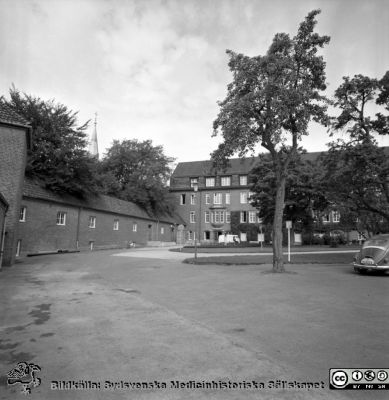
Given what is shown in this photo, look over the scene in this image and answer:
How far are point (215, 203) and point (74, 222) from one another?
3503 cm

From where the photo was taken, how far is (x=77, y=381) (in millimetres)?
3988

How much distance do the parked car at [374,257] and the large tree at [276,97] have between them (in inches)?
139

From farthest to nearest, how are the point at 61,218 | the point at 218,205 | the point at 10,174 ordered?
the point at 218,205 → the point at 61,218 → the point at 10,174

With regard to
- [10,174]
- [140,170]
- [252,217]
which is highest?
[140,170]

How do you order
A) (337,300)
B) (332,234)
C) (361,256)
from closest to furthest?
(337,300), (361,256), (332,234)

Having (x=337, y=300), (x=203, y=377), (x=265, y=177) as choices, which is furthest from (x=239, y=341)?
(x=265, y=177)

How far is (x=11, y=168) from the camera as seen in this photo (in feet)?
60.7

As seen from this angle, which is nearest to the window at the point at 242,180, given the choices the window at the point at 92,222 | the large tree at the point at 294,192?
the large tree at the point at 294,192

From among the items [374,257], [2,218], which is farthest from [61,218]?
[374,257]

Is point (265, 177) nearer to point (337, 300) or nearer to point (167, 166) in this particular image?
point (167, 166)

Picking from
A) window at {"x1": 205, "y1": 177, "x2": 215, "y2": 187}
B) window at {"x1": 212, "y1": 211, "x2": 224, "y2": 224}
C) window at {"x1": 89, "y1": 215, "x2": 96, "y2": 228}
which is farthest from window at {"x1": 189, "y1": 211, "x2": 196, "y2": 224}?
window at {"x1": 89, "y1": 215, "x2": 96, "y2": 228}

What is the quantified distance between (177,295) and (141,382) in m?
6.21

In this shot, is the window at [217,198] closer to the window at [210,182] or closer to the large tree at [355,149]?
the window at [210,182]

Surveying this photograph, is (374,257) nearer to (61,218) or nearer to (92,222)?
(61,218)
